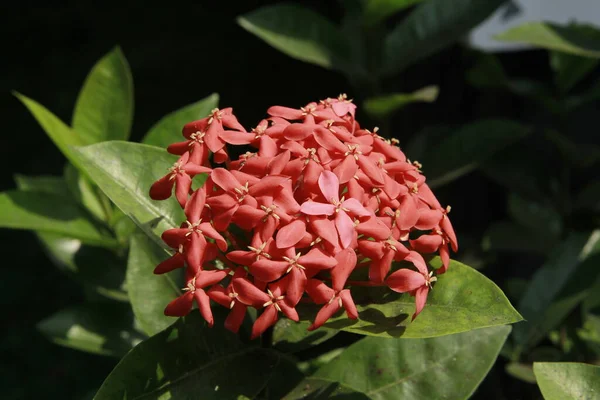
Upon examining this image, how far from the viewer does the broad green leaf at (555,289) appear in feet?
5.31

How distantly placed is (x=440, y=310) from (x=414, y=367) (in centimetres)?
27

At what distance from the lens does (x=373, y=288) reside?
1.03 metres

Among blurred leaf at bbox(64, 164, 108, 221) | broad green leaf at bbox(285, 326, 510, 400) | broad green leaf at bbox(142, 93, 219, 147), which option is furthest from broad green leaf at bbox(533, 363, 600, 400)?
blurred leaf at bbox(64, 164, 108, 221)

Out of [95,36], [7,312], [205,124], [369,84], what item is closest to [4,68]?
[95,36]

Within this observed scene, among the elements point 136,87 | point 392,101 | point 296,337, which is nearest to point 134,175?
point 296,337

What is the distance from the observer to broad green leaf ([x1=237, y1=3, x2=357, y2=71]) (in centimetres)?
183

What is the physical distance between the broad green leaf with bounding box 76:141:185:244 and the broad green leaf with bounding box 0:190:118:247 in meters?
0.43

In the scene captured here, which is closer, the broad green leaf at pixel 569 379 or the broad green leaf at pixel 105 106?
the broad green leaf at pixel 569 379

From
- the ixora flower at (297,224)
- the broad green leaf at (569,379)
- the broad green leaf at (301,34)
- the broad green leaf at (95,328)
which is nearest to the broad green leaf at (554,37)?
the broad green leaf at (301,34)

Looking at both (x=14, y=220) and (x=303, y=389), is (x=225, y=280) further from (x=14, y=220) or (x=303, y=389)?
(x=14, y=220)

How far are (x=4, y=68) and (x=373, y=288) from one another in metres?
3.66

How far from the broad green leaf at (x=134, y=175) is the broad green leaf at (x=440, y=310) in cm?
32

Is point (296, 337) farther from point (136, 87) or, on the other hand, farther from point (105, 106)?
point (136, 87)

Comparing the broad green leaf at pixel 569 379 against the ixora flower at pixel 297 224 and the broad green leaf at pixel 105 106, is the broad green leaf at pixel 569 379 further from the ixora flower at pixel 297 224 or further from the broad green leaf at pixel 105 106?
the broad green leaf at pixel 105 106
